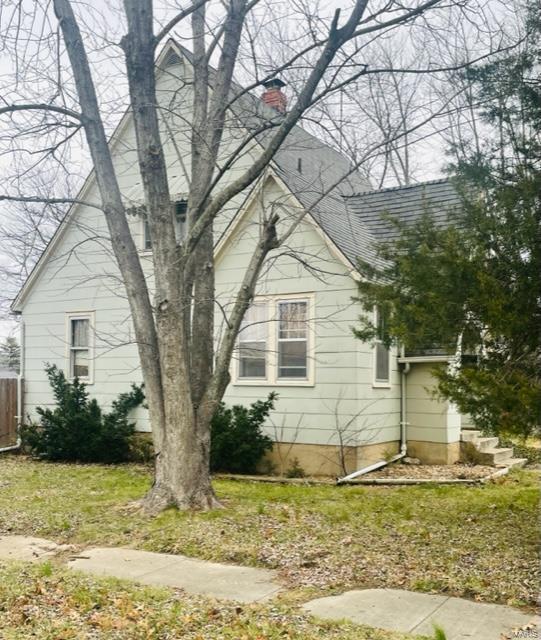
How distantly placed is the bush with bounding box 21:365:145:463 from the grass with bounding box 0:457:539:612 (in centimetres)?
272

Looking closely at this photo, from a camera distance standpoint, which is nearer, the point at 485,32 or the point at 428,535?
the point at 428,535

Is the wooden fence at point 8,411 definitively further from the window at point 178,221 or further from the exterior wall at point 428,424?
the exterior wall at point 428,424

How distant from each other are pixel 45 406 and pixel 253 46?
10247mm

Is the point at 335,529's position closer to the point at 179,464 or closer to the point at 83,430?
the point at 179,464

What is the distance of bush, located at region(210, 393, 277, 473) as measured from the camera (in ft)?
Answer: 39.4

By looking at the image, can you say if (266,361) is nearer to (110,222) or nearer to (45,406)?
(110,222)

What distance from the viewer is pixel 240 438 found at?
12.0 meters

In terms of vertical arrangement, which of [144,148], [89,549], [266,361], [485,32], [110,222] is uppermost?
[485,32]

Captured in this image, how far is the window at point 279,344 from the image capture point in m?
12.5

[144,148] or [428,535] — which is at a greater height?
[144,148]

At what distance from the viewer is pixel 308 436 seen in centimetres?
1227

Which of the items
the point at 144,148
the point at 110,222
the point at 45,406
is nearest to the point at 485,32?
the point at 144,148

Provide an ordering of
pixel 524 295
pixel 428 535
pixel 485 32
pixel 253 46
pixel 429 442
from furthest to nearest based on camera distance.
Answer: pixel 429 442
pixel 253 46
pixel 485 32
pixel 428 535
pixel 524 295

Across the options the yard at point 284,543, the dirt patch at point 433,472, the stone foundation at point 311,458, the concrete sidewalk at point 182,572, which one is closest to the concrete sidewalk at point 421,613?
the yard at point 284,543
